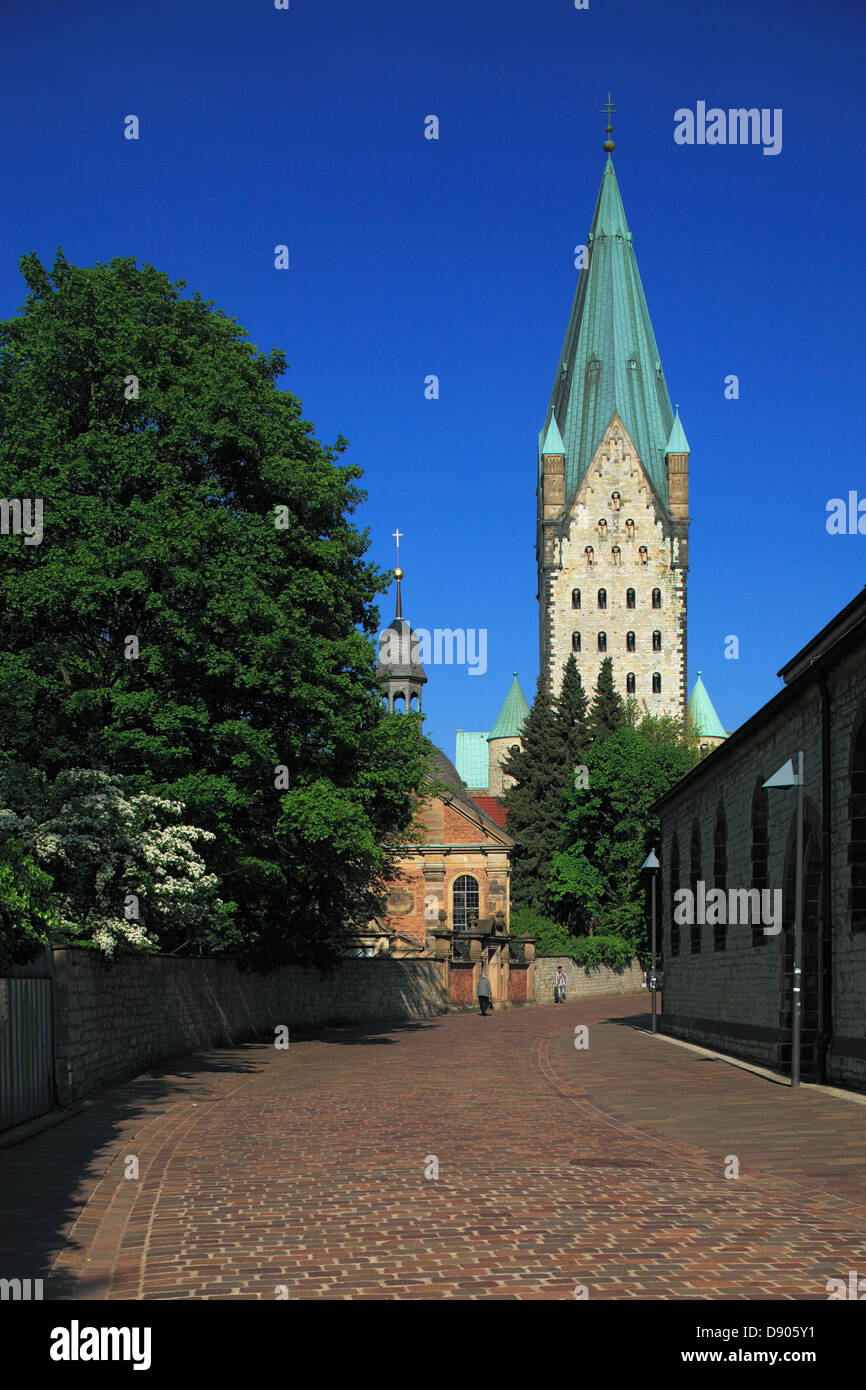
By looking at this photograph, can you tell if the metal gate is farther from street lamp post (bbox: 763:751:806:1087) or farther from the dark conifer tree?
the dark conifer tree

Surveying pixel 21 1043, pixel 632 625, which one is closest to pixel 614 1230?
pixel 21 1043

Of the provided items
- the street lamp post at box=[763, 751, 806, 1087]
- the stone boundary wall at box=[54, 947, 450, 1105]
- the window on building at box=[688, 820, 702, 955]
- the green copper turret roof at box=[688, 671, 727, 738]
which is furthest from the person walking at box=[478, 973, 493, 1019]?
the green copper turret roof at box=[688, 671, 727, 738]

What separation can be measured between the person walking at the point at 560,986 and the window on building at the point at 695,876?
29697 millimetres

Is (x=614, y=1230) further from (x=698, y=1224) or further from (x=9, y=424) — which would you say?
(x=9, y=424)

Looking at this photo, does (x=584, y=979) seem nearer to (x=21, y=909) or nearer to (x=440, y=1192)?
(x=21, y=909)

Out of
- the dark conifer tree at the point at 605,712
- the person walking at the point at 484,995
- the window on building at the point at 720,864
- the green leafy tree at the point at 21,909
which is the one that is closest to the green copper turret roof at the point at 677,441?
the dark conifer tree at the point at 605,712

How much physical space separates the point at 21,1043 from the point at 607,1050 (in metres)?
16.5

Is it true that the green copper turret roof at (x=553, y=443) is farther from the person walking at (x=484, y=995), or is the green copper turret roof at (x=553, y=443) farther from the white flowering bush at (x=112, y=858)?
the white flowering bush at (x=112, y=858)

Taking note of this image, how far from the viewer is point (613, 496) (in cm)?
10700

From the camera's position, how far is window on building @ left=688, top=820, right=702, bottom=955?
105ft

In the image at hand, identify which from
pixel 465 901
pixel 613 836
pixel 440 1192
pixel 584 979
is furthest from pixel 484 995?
pixel 440 1192

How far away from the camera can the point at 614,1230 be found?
8305 mm

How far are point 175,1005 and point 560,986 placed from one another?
4071 cm
